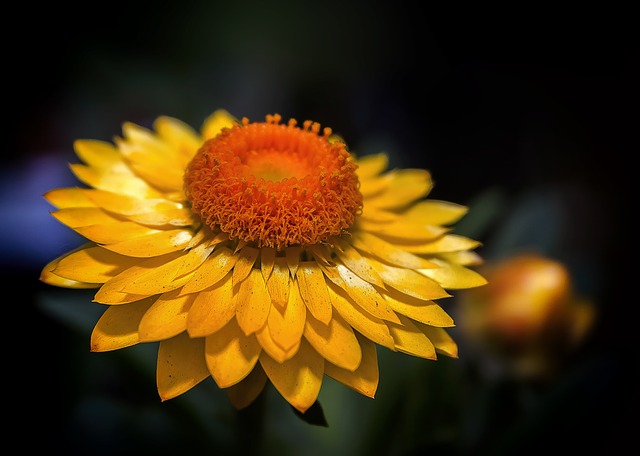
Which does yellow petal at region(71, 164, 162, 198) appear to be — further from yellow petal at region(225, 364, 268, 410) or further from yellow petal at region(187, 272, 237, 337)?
yellow petal at region(225, 364, 268, 410)

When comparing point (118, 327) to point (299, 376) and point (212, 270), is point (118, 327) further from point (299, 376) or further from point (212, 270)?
point (299, 376)

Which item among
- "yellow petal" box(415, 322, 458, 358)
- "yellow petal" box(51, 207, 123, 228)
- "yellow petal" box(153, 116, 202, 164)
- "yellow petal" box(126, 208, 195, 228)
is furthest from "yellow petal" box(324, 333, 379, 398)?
"yellow petal" box(153, 116, 202, 164)

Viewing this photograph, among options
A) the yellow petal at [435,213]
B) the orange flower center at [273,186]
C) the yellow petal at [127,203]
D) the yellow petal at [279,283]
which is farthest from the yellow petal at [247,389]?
the yellow petal at [435,213]

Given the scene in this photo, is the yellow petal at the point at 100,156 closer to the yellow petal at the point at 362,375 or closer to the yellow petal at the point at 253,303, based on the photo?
the yellow petal at the point at 253,303

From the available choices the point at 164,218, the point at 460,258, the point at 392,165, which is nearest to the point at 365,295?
the point at 460,258

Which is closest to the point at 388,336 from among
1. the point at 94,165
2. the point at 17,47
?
the point at 94,165

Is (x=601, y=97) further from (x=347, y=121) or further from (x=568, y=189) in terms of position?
(x=347, y=121)
